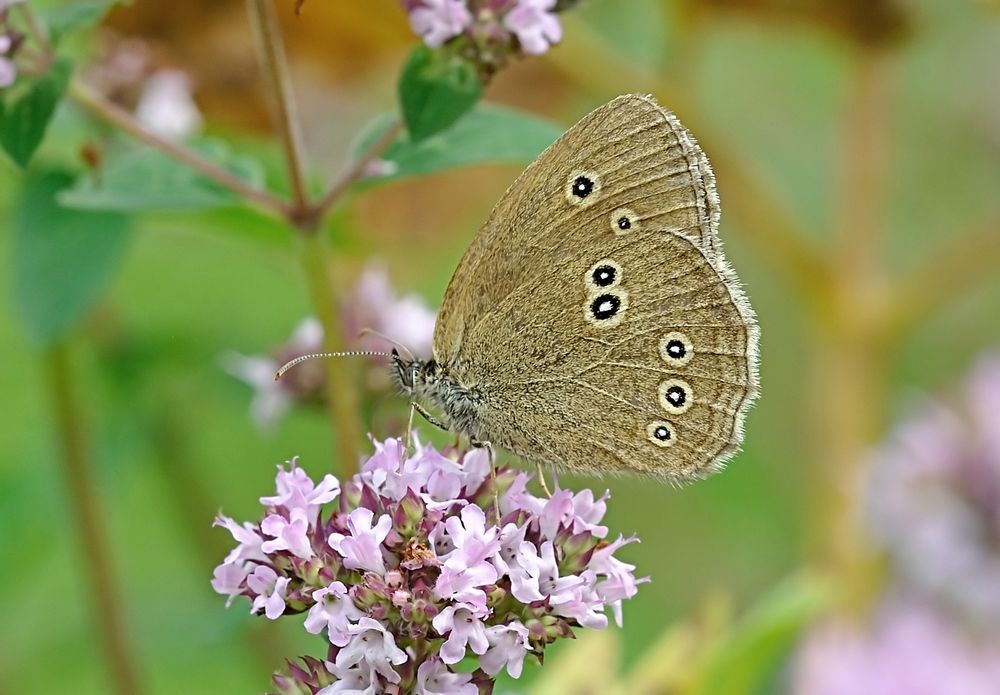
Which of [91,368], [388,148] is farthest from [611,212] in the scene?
[91,368]

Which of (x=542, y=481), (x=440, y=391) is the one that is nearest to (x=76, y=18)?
(x=440, y=391)

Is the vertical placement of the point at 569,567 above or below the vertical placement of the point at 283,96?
below

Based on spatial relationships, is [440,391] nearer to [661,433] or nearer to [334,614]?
[661,433]

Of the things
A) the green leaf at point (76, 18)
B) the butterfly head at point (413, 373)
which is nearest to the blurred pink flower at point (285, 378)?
the butterfly head at point (413, 373)

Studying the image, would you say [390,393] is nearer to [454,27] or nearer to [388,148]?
[388,148]

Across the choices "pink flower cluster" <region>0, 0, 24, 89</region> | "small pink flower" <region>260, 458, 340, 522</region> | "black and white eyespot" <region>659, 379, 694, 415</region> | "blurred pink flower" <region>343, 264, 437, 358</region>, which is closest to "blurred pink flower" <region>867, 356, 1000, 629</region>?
"blurred pink flower" <region>343, 264, 437, 358</region>

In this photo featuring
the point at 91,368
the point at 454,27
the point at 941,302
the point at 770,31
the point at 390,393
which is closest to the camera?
the point at 454,27
